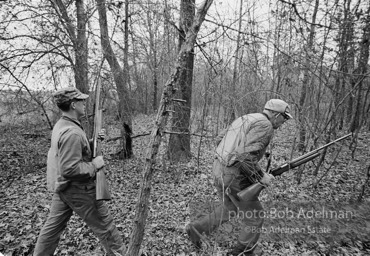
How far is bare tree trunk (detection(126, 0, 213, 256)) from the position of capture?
1895mm

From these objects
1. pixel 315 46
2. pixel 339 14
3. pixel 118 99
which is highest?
pixel 339 14

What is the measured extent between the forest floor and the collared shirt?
1.46 meters

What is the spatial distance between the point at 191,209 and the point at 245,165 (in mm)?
2096

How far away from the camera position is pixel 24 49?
17.1 ft

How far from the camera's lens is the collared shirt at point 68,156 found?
2201 millimetres

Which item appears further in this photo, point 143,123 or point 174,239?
point 143,123

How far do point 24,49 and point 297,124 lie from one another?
6503 millimetres

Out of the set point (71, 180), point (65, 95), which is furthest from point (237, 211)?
point (65, 95)

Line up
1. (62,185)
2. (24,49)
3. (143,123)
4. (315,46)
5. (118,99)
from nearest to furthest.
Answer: (62,185) → (315,46) → (24,49) → (118,99) → (143,123)

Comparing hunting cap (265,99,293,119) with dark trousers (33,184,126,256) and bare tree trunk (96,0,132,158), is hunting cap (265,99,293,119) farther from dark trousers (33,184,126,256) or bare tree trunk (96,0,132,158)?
bare tree trunk (96,0,132,158)

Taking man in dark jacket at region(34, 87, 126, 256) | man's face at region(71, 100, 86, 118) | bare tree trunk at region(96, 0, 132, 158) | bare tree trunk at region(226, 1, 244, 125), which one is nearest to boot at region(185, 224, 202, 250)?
man in dark jacket at region(34, 87, 126, 256)

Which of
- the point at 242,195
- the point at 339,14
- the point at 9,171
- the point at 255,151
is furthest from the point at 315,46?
the point at 9,171

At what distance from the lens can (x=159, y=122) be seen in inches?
75.9

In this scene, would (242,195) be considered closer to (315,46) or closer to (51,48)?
(315,46)
